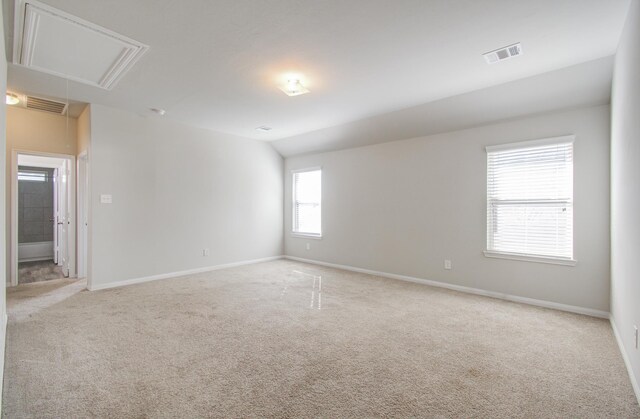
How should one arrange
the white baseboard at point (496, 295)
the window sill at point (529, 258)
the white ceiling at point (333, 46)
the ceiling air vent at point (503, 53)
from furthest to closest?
the window sill at point (529, 258)
the white baseboard at point (496, 295)
the ceiling air vent at point (503, 53)
the white ceiling at point (333, 46)

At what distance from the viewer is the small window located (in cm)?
689

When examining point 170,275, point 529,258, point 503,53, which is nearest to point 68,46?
point 170,275

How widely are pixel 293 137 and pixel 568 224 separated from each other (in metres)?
4.57

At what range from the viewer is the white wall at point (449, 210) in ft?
10.9

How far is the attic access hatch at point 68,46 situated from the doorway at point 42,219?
2472 mm

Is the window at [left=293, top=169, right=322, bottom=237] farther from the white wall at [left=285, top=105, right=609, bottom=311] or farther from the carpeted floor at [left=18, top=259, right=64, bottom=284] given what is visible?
the carpeted floor at [left=18, top=259, right=64, bottom=284]

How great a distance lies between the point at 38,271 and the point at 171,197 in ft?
10.2

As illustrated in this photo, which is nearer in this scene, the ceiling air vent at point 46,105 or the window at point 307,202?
the ceiling air vent at point 46,105

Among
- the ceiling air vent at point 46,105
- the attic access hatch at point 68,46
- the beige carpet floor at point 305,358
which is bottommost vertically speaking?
the beige carpet floor at point 305,358

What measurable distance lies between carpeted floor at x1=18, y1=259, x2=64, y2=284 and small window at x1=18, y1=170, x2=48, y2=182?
199 centimetres

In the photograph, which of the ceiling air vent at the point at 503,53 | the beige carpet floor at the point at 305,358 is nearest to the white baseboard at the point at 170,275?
the beige carpet floor at the point at 305,358

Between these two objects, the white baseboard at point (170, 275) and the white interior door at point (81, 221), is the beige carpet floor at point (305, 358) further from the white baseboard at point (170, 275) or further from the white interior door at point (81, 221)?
the white interior door at point (81, 221)

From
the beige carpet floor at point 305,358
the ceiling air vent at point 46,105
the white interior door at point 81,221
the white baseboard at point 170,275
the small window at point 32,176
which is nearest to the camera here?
the beige carpet floor at point 305,358

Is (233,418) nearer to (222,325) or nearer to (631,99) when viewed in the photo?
(222,325)
